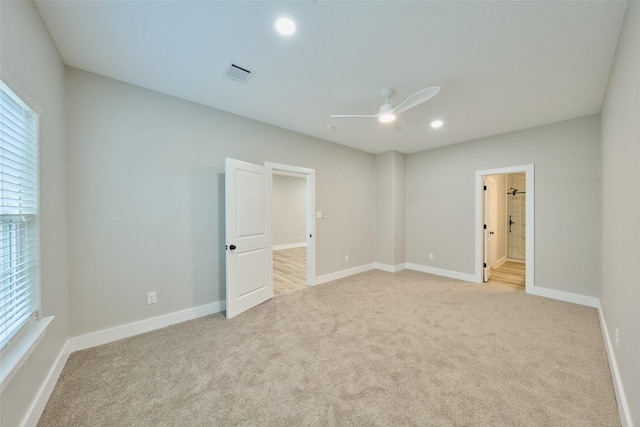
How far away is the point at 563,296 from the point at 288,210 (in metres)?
6.99

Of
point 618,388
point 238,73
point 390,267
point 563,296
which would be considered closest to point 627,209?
point 618,388

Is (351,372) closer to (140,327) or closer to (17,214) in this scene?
(140,327)

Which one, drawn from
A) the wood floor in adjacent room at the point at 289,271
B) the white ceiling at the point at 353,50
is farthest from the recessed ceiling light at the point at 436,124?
the wood floor in adjacent room at the point at 289,271

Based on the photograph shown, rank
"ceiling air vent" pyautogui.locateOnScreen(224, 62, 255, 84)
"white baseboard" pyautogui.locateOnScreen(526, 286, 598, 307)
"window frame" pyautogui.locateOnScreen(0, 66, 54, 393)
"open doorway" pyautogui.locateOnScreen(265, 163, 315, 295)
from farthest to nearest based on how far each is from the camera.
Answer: "open doorway" pyautogui.locateOnScreen(265, 163, 315, 295) < "white baseboard" pyautogui.locateOnScreen(526, 286, 598, 307) < "ceiling air vent" pyautogui.locateOnScreen(224, 62, 255, 84) < "window frame" pyautogui.locateOnScreen(0, 66, 54, 393)

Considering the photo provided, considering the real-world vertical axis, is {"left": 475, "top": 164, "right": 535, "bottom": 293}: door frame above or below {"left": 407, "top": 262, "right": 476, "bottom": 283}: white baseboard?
above

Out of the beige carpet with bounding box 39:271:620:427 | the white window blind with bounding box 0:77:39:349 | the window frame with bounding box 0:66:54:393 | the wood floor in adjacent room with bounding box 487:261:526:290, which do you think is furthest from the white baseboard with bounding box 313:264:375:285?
the white window blind with bounding box 0:77:39:349

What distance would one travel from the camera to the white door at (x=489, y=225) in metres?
4.50

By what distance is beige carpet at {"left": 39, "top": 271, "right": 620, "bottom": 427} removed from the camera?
1584mm

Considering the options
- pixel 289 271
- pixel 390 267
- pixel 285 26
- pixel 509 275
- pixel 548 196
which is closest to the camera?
pixel 285 26

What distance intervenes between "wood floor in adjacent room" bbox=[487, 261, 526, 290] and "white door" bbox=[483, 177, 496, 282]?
0.45 ft

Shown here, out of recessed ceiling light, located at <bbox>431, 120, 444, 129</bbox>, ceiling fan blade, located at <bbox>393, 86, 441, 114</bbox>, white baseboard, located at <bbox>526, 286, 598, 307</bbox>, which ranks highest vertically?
recessed ceiling light, located at <bbox>431, 120, 444, 129</bbox>

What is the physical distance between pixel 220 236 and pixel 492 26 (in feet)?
11.1

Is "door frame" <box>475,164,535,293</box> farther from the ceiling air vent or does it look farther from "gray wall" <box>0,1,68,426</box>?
"gray wall" <box>0,1,68,426</box>

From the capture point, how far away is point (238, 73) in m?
2.39
